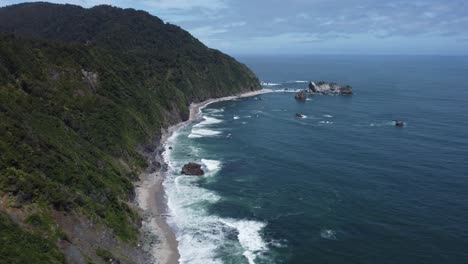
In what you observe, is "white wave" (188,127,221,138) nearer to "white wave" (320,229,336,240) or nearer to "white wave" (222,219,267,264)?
"white wave" (222,219,267,264)

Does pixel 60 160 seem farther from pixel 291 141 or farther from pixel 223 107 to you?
pixel 223 107

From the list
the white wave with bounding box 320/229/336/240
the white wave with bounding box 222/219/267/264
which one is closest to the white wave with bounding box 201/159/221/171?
the white wave with bounding box 222/219/267/264

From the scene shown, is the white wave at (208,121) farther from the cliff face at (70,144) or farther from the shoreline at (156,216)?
the shoreline at (156,216)

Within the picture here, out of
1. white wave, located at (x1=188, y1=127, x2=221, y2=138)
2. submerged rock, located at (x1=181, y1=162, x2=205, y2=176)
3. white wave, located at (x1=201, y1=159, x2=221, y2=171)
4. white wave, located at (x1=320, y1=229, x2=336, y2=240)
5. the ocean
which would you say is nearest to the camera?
the ocean

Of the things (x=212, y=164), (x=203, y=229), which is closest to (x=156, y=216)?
(x=203, y=229)

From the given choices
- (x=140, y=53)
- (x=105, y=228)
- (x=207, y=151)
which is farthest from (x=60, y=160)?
(x=140, y=53)

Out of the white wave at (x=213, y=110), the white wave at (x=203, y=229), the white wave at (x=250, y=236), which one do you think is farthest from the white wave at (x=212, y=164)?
the white wave at (x=213, y=110)
